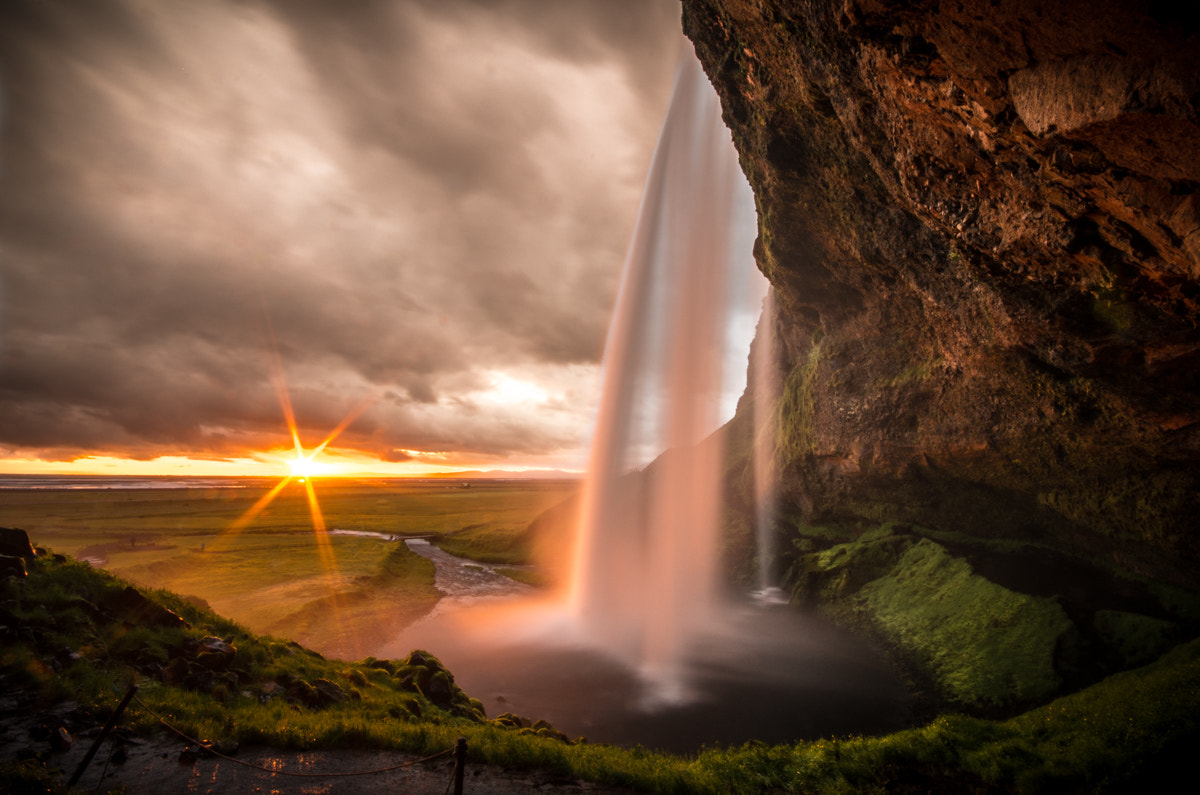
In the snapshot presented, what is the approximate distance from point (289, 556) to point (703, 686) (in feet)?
155

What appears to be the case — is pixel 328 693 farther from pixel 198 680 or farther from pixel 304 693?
pixel 198 680

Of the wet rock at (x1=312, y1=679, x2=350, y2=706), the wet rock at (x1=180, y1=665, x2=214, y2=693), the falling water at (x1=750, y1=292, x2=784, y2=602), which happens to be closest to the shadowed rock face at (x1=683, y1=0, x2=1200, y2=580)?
the falling water at (x1=750, y1=292, x2=784, y2=602)

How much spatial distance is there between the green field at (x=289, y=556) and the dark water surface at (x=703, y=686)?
5418mm

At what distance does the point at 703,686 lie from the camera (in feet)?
70.4


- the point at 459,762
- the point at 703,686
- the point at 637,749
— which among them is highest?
the point at 459,762

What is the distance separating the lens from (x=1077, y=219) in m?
12.6

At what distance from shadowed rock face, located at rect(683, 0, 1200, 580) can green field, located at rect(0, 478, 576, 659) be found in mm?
31783

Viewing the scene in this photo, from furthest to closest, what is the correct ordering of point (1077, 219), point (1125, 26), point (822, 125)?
point (822, 125), point (1077, 219), point (1125, 26)

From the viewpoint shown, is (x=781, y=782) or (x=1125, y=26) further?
(x=781, y=782)

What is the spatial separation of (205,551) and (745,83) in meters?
67.4

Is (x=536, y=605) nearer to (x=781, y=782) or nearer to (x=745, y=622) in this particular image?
(x=745, y=622)

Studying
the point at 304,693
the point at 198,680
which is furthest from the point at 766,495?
the point at 198,680

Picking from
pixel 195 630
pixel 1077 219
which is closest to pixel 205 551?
pixel 195 630

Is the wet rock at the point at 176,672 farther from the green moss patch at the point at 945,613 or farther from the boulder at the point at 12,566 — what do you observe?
the green moss patch at the point at 945,613
